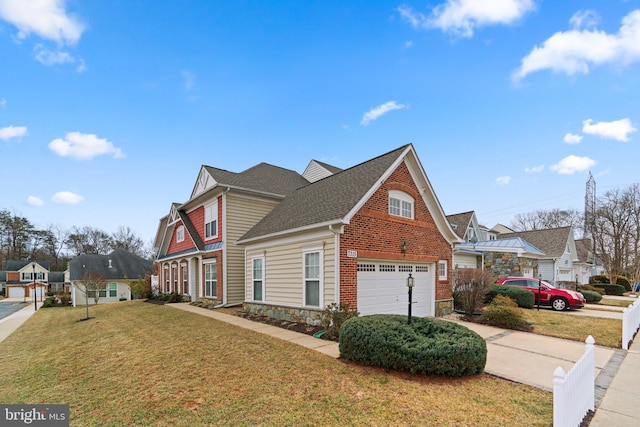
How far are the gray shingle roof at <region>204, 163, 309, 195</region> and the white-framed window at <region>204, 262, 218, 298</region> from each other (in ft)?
14.8

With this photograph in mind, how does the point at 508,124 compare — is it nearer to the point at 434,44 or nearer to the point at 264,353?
the point at 434,44

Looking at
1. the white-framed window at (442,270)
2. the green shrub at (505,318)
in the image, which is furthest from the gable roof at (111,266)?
the green shrub at (505,318)

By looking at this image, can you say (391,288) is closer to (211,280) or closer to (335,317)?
(335,317)

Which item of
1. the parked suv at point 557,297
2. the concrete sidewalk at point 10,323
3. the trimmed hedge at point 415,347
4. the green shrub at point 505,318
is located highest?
the trimmed hedge at point 415,347

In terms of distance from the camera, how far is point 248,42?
14.2 m

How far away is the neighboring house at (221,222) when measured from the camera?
16172 millimetres

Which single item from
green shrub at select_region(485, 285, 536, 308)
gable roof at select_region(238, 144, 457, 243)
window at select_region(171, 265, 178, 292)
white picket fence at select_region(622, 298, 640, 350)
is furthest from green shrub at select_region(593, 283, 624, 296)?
window at select_region(171, 265, 178, 292)

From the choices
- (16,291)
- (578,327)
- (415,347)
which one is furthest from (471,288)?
(16,291)

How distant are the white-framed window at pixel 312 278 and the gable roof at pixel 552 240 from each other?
24.9m

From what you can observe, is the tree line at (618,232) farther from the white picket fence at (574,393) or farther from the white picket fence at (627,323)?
the white picket fence at (574,393)

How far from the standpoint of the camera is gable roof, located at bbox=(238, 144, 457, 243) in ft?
33.3

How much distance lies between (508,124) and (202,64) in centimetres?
1459

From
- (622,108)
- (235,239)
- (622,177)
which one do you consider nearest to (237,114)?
(235,239)

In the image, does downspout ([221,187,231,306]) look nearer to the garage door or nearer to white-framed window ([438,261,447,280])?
the garage door
